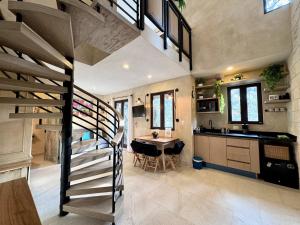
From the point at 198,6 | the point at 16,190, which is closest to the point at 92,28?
the point at 16,190

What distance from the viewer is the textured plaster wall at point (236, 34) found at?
9.75 ft

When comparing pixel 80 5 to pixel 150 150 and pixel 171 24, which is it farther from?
pixel 150 150

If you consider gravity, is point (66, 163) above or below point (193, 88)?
below

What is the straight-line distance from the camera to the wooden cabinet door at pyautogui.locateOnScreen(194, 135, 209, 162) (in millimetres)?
4055

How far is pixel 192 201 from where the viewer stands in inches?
94.4

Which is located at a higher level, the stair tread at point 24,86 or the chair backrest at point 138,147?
the stair tread at point 24,86

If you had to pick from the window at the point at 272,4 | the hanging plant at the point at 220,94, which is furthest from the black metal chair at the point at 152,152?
the window at the point at 272,4

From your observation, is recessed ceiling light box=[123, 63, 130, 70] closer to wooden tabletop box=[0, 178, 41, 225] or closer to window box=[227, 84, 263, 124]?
wooden tabletop box=[0, 178, 41, 225]

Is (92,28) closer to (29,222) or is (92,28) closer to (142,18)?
(142,18)

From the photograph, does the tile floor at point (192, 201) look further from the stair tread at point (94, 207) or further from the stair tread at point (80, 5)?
the stair tread at point (80, 5)

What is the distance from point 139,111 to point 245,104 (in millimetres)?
3597

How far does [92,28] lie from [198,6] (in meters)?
3.94

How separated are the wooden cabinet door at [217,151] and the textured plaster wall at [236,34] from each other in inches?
78.0

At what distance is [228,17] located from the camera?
358cm
